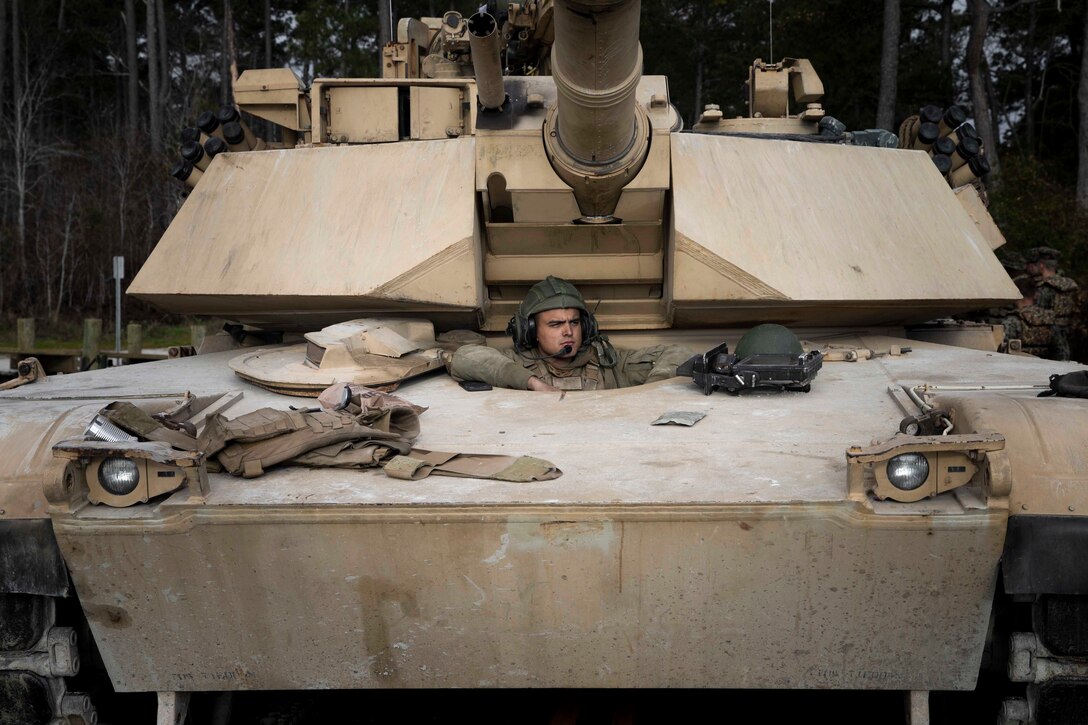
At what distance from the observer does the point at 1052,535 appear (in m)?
3.45

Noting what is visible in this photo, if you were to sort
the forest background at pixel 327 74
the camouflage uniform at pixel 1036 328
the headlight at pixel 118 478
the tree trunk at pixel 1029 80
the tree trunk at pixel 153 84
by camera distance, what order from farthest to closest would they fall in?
the tree trunk at pixel 1029 80 < the tree trunk at pixel 153 84 < the forest background at pixel 327 74 < the camouflage uniform at pixel 1036 328 < the headlight at pixel 118 478

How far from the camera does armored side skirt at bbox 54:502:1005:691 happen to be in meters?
3.44

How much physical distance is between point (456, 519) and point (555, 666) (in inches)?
23.5

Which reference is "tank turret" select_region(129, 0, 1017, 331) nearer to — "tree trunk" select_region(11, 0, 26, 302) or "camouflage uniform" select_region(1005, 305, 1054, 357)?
"camouflage uniform" select_region(1005, 305, 1054, 357)

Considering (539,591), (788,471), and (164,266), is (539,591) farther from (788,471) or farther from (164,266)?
(164,266)

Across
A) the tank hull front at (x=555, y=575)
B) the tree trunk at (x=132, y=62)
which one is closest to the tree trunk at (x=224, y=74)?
the tree trunk at (x=132, y=62)

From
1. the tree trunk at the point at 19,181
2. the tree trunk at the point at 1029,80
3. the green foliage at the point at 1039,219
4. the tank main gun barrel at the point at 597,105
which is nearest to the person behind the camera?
the tank main gun barrel at the point at 597,105

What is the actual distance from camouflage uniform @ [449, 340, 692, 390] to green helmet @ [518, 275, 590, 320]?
216mm

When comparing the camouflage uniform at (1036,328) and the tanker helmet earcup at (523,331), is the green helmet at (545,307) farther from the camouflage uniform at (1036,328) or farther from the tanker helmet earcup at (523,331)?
the camouflage uniform at (1036,328)

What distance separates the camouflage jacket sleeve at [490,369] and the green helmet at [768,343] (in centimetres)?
94

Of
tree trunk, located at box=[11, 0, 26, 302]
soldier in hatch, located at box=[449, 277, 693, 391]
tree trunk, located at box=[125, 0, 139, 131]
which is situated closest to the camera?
soldier in hatch, located at box=[449, 277, 693, 391]


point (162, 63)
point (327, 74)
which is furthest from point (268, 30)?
point (327, 74)

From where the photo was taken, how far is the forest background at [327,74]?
20.8 m

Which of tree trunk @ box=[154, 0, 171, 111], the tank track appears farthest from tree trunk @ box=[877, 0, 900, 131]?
A: the tank track
